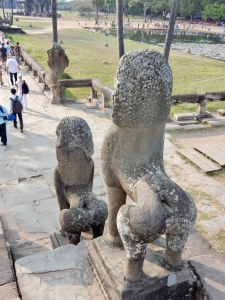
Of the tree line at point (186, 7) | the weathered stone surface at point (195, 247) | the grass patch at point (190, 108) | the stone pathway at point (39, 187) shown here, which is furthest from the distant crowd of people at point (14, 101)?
the tree line at point (186, 7)

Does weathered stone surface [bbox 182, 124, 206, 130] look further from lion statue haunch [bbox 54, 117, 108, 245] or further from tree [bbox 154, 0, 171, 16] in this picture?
tree [bbox 154, 0, 171, 16]

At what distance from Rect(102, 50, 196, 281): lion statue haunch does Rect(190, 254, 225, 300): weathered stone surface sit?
11.6 inches

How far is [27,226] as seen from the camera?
463 cm

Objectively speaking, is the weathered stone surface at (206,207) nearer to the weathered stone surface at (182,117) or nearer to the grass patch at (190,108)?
the weathered stone surface at (182,117)

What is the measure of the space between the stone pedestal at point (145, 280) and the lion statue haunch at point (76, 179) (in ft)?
2.06

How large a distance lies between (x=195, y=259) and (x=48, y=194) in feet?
10.7

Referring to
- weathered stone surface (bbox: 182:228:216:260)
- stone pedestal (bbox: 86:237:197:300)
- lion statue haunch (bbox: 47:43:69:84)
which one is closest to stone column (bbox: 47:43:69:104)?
lion statue haunch (bbox: 47:43:69:84)

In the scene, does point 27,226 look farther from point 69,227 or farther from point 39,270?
point 39,270

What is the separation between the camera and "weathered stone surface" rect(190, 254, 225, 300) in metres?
2.47

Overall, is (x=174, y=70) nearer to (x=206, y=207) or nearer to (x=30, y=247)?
(x=206, y=207)

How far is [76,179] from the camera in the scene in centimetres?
351

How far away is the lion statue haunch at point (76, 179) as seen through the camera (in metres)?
3.29

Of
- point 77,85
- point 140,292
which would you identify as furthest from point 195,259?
point 77,85

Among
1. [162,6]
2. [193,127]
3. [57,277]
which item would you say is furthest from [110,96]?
[162,6]
